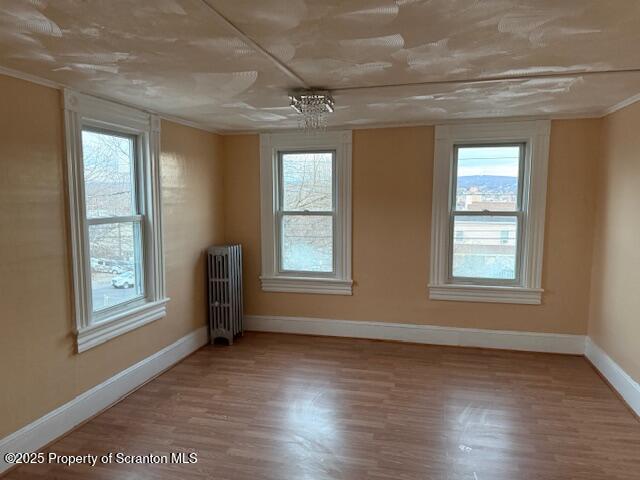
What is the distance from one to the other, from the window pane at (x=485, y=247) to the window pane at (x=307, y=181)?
140 centimetres

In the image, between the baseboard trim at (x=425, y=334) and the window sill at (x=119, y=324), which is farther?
the baseboard trim at (x=425, y=334)

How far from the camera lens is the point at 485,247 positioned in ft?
14.0

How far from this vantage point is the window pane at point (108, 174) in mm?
3033

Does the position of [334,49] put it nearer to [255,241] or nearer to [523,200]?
[523,200]

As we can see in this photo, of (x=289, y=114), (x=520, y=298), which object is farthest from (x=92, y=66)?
(x=520, y=298)

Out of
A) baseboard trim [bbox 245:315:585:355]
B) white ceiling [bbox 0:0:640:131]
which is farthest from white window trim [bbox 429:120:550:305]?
white ceiling [bbox 0:0:640:131]

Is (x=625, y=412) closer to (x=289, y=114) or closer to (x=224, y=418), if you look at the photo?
(x=224, y=418)

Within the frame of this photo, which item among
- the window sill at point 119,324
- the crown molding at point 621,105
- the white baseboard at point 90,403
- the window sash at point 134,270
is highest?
the crown molding at point 621,105

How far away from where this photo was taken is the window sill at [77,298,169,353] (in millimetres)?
2947

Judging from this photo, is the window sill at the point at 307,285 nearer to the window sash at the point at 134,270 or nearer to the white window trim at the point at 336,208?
the white window trim at the point at 336,208

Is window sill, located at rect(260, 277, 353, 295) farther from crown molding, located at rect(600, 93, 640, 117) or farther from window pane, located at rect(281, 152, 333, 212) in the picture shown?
crown molding, located at rect(600, 93, 640, 117)

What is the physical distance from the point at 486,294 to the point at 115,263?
340 cm

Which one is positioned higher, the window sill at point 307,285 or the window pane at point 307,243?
the window pane at point 307,243

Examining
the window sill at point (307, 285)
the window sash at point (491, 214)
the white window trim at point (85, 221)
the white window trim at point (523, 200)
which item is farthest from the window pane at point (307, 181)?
the white window trim at point (85, 221)
